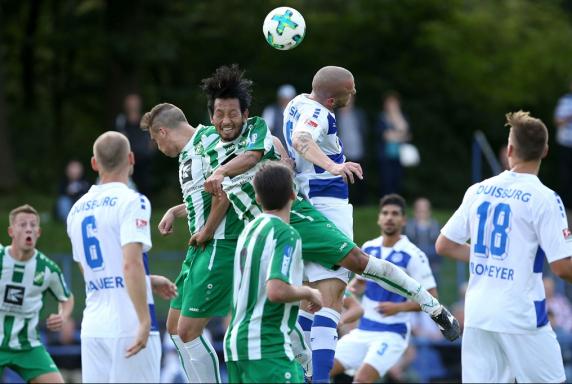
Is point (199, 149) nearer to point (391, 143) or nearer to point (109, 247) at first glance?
point (109, 247)

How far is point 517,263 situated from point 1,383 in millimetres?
10333

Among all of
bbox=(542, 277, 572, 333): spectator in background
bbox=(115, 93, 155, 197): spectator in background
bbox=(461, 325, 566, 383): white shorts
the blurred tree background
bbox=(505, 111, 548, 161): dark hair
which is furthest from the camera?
the blurred tree background

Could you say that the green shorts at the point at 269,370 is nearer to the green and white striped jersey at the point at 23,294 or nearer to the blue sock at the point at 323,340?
the blue sock at the point at 323,340

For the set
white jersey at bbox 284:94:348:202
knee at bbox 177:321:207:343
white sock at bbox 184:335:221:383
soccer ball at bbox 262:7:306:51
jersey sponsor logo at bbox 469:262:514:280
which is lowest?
white sock at bbox 184:335:221:383

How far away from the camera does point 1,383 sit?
1711 cm

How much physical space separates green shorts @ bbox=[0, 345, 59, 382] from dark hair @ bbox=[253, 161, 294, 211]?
16.3 feet

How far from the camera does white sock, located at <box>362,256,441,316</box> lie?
9820 mm

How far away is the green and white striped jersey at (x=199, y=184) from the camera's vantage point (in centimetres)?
992

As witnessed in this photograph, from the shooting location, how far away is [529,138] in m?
8.82

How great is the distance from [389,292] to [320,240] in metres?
3.24

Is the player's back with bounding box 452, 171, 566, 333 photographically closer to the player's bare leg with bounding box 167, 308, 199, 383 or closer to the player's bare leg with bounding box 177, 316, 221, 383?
the player's bare leg with bounding box 177, 316, 221, 383

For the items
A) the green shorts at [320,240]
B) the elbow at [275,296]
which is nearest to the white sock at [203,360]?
the green shorts at [320,240]

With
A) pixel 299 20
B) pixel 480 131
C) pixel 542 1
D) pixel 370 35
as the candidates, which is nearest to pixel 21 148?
pixel 370 35

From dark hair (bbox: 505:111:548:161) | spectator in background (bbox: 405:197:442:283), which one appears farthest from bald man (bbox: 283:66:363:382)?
spectator in background (bbox: 405:197:442:283)
